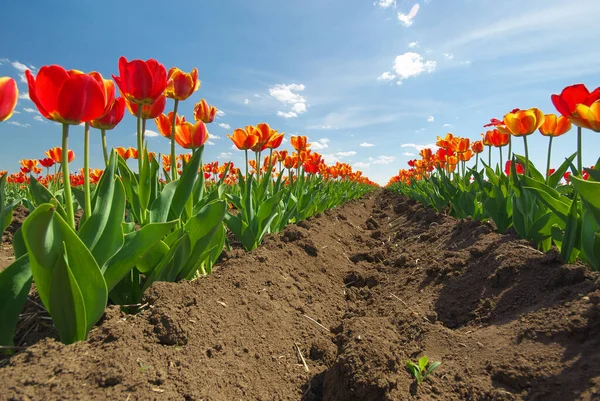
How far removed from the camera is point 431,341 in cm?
179

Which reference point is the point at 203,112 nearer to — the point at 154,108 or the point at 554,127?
the point at 154,108

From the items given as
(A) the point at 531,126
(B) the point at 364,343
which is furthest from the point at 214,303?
(A) the point at 531,126

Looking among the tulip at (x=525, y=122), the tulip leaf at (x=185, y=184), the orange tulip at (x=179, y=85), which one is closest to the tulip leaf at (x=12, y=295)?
the tulip leaf at (x=185, y=184)

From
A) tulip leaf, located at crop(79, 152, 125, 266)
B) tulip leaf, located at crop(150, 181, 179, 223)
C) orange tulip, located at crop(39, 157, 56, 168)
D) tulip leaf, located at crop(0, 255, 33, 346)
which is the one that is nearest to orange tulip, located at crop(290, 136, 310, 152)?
tulip leaf, located at crop(150, 181, 179, 223)

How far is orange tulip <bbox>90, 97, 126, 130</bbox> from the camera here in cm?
179

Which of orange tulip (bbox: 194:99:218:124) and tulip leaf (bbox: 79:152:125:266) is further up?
orange tulip (bbox: 194:99:218:124)

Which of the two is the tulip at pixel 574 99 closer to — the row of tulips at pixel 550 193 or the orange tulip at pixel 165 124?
the row of tulips at pixel 550 193

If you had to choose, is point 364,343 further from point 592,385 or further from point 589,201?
point 589,201

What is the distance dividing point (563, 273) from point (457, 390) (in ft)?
2.98

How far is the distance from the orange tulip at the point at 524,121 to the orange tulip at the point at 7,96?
9.96ft

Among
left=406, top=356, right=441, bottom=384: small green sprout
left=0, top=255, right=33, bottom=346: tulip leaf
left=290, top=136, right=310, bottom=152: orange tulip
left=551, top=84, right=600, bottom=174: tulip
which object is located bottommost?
left=406, top=356, right=441, bottom=384: small green sprout

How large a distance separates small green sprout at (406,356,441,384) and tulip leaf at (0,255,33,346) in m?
1.32

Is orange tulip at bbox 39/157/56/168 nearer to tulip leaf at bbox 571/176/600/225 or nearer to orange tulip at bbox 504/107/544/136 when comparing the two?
orange tulip at bbox 504/107/544/136

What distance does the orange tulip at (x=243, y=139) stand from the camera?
322 centimetres
